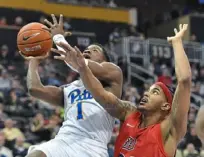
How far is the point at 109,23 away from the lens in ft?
61.9

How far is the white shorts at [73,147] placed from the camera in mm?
4613

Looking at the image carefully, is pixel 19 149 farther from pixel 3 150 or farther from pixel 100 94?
pixel 100 94

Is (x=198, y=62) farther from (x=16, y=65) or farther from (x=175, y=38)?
(x=175, y=38)

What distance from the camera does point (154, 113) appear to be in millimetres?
4492

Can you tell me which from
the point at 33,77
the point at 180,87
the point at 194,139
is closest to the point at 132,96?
the point at 194,139

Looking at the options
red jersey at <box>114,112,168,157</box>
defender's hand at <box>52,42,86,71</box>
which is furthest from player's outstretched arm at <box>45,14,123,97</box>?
red jersey at <box>114,112,168,157</box>

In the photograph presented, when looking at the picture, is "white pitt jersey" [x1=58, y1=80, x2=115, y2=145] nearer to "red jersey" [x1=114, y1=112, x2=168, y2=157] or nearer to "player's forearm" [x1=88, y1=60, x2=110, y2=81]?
"player's forearm" [x1=88, y1=60, x2=110, y2=81]

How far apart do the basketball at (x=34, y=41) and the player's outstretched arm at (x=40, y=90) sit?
0.23 meters

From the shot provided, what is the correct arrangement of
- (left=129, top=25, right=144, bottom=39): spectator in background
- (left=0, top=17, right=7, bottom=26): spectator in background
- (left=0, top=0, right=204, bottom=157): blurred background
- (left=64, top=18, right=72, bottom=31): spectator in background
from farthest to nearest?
(left=129, top=25, right=144, bottom=39): spectator in background, (left=64, top=18, right=72, bottom=31): spectator in background, (left=0, top=17, right=7, bottom=26): spectator in background, (left=0, top=0, right=204, bottom=157): blurred background

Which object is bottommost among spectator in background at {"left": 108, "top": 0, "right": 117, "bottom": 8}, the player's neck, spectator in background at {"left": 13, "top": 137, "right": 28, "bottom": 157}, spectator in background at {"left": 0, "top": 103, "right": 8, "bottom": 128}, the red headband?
spectator in background at {"left": 13, "top": 137, "right": 28, "bottom": 157}

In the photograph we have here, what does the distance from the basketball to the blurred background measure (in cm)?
390

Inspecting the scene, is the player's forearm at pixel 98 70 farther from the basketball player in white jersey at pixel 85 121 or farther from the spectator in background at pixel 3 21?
the spectator in background at pixel 3 21

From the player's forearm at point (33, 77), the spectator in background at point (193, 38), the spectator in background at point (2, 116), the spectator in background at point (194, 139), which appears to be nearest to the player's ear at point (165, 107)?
the player's forearm at point (33, 77)

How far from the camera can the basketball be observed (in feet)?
16.1
